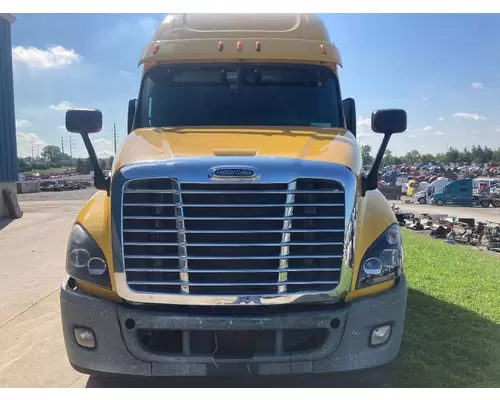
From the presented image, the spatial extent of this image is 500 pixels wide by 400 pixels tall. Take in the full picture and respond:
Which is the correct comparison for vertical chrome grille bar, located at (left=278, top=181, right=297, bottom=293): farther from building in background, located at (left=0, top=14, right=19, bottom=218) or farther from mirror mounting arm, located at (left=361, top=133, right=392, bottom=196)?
building in background, located at (left=0, top=14, right=19, bottom=218)

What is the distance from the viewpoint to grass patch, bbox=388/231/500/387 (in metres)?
4.18

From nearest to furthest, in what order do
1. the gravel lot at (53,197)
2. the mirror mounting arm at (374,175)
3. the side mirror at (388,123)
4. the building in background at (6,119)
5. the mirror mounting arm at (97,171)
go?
the mirror mounting arm at (374,175)
the mirror mounting arm at (97,171)
the side mirror at (388,123)
the building in background at (6,119)
the gravel lot at (53,197)

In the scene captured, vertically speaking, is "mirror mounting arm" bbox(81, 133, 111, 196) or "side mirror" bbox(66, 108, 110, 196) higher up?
"side mirror" bbox(66, 108, 110, 196)

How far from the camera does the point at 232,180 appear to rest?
312 cm

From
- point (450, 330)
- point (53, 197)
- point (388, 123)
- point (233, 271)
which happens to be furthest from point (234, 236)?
point (53, 197)

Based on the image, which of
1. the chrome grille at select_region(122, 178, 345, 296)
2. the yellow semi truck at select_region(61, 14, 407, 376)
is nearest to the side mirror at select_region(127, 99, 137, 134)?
the yellow semi truck at select_region(61, 14, 407, 376)

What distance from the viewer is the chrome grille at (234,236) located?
3.15 m

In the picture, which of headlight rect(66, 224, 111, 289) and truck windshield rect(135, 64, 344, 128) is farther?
truck windshield rect(135, 64, 344, 128)

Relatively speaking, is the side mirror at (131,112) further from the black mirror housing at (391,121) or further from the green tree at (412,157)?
the green tree at (412,157)

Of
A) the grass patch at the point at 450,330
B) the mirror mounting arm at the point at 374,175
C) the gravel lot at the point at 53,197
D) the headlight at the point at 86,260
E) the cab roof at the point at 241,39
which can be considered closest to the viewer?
the headlight at the point at 86,260

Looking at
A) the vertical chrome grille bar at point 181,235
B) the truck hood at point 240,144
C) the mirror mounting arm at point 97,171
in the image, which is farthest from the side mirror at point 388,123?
the mirror mounting arm at point 97,171

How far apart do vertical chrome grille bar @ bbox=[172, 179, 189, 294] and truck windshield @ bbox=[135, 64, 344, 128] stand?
167 centimetres

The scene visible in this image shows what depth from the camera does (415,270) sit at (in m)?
8.54

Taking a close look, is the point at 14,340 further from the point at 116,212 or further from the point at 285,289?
the point at 285,289
